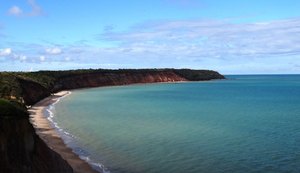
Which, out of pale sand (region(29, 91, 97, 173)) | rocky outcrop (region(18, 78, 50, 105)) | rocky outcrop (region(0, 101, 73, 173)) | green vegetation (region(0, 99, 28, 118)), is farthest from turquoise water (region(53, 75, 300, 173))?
rocky outcrop (region(18, 78, 50, 105))

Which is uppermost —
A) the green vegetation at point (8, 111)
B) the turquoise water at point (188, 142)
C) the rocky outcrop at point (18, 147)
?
the green vegetation at point (8, 111)

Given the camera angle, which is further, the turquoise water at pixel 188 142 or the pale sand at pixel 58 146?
the turquoise water at pixel 188 142

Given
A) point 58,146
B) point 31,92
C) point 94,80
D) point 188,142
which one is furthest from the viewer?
point 94,80

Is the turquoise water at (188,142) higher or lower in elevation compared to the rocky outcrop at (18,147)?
lower

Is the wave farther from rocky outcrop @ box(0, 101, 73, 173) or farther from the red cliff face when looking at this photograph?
the red cliff face

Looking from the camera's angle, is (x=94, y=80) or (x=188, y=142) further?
(x=94, y=80)

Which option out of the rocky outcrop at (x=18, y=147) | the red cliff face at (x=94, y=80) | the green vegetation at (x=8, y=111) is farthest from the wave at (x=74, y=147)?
the red cliff face at (x=94, y=80)

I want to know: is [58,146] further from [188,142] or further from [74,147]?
[188,142]

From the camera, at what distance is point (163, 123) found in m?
48.4

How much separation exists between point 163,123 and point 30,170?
30.8 m

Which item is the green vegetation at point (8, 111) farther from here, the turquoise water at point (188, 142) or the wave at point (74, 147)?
the turquoise water at point (188, 142)

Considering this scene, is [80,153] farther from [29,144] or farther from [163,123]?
[163,123]

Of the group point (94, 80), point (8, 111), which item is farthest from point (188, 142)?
point (94, 80)

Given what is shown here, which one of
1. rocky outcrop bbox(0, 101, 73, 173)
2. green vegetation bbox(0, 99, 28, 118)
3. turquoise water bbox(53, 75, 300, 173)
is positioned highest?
green vegetation bbox(0, 99, 28, 118)
